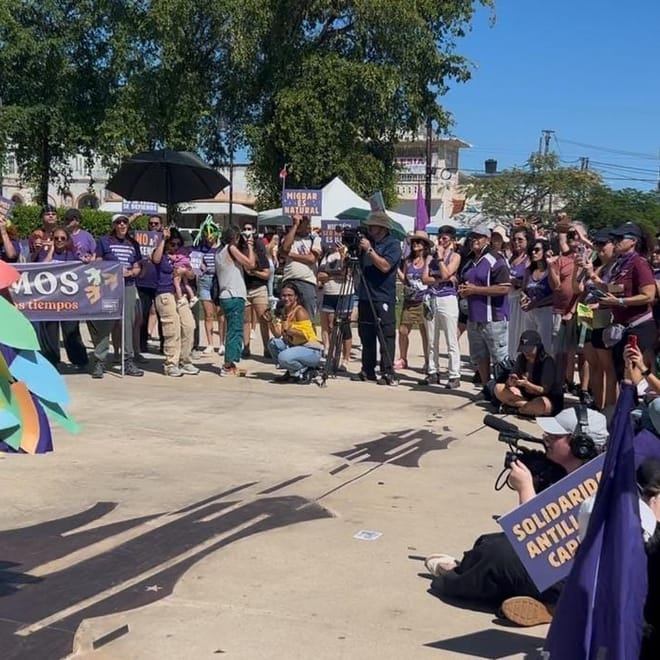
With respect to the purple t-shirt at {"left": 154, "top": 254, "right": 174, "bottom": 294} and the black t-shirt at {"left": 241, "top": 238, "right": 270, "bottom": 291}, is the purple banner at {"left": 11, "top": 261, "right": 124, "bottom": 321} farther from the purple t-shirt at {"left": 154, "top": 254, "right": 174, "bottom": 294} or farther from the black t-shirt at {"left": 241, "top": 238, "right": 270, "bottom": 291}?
the black t-shirt at {"left": 241, "top": 238, "right": 270, "bottom": 291}

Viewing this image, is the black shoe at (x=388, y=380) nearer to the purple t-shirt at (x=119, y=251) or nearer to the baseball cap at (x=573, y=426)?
the purple t-shirt at (x=119, y=251)

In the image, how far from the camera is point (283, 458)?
6.72 metres

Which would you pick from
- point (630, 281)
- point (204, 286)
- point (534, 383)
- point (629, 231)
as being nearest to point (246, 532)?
point (534, 383)

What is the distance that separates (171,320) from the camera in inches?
395

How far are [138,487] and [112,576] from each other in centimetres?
149

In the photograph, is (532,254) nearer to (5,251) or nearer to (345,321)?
(345,321)

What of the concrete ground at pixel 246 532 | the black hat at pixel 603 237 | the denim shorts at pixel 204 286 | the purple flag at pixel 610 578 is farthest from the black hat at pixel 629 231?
the denim shorts at pixel 204 286

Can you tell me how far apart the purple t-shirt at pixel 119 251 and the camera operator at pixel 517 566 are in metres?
6.89

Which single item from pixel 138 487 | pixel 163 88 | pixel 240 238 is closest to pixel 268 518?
pixel 138 487

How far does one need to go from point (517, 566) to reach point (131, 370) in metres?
6.85

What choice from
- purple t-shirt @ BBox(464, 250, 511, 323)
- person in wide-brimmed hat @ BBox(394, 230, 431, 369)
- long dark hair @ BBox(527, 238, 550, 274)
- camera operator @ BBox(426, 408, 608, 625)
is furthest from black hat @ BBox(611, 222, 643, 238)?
camera operator @ BBox(426, 408, 608, 625)

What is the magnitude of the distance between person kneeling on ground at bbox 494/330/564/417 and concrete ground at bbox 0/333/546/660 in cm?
58

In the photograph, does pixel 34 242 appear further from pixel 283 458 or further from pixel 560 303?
pixel 560 303

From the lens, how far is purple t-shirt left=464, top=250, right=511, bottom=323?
9516 millimetres
